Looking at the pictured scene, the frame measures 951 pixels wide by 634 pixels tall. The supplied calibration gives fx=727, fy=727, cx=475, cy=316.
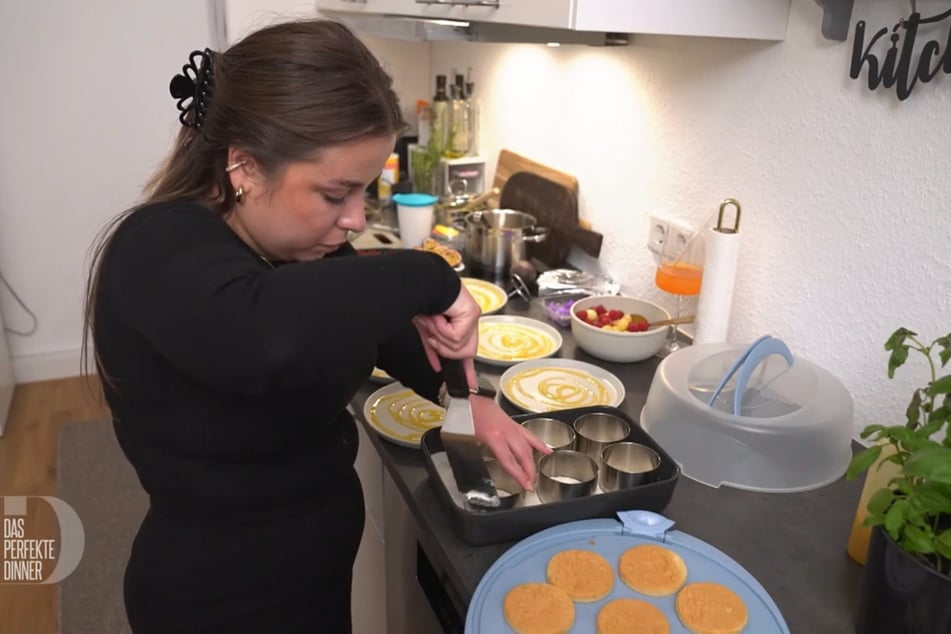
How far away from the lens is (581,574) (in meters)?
0.83

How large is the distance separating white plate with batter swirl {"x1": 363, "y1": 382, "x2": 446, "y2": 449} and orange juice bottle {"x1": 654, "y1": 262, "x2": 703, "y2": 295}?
506 mm

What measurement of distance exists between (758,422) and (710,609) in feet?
1.02

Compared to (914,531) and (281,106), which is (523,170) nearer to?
(281,106)

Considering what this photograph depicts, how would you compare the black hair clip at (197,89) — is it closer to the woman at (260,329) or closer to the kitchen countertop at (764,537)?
the woman at (260,329)

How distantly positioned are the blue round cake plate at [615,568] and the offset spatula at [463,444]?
0.08 m

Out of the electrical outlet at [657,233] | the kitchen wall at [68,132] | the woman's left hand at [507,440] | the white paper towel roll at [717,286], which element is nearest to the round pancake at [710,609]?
the woman's left hand at [507,440]

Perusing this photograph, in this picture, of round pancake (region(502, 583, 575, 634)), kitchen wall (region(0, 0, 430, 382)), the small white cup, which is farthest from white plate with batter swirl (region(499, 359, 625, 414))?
kitchen wall (region(0, 0, 430, 382))

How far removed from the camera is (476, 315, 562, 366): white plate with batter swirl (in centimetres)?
138

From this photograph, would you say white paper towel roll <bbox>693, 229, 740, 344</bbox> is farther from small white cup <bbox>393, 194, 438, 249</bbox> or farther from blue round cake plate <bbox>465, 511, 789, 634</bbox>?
small white cup <bbox>393, 194, 438, 249</bbox>

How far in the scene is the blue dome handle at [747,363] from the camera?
1.04 meters

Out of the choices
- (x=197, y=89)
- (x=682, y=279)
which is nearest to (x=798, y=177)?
(x=682, y=279)

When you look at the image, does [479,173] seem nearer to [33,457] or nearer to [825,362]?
[825,362]

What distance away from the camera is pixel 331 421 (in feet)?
3.16

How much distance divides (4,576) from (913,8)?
2316 mm
